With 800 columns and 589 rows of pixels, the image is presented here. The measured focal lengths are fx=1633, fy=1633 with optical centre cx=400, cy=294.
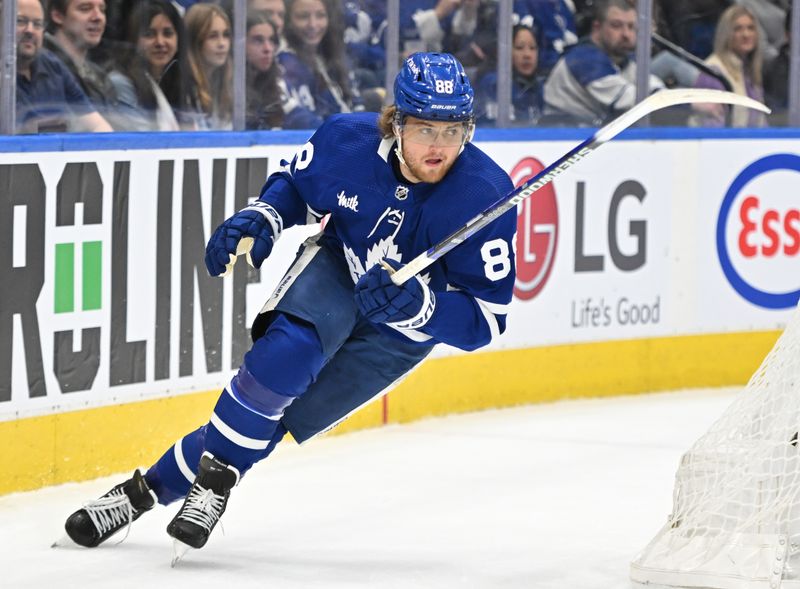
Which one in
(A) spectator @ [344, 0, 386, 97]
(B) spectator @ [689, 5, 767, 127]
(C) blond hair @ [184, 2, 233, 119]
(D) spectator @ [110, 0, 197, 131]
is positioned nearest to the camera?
(D) spectator @ [110, 0, 197, 131]

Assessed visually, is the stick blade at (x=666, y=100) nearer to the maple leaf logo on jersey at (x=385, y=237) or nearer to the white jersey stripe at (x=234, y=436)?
the maple leaf logo on jersey at (x=385, y=237)

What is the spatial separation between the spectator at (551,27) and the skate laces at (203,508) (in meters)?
2.93

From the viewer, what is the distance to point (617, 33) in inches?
241

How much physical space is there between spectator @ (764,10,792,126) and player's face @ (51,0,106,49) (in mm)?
2986

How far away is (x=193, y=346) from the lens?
471 centimetres

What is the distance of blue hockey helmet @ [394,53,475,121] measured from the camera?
131 inches

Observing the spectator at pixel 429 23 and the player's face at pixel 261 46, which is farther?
the spectator at pixel 429 23

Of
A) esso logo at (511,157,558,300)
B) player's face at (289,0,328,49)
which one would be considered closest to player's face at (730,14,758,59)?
esso logo at (511,157,558,300)

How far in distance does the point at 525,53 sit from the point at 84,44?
6.48 ft

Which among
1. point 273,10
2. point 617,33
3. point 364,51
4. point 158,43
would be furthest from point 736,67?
point 158,43

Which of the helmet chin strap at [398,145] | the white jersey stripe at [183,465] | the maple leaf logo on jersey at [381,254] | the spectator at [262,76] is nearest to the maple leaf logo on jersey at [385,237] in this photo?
the maple leaf logo on jersey at [381,254]

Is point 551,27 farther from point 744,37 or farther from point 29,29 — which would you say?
point 29,29

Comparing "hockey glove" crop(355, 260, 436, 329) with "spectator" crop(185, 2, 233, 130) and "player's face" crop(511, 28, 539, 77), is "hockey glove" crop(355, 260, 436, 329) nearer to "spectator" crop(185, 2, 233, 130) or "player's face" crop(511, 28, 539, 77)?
"spectator" crop(185, 2, 233, 130)

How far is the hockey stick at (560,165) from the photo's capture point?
3201 millimetres
